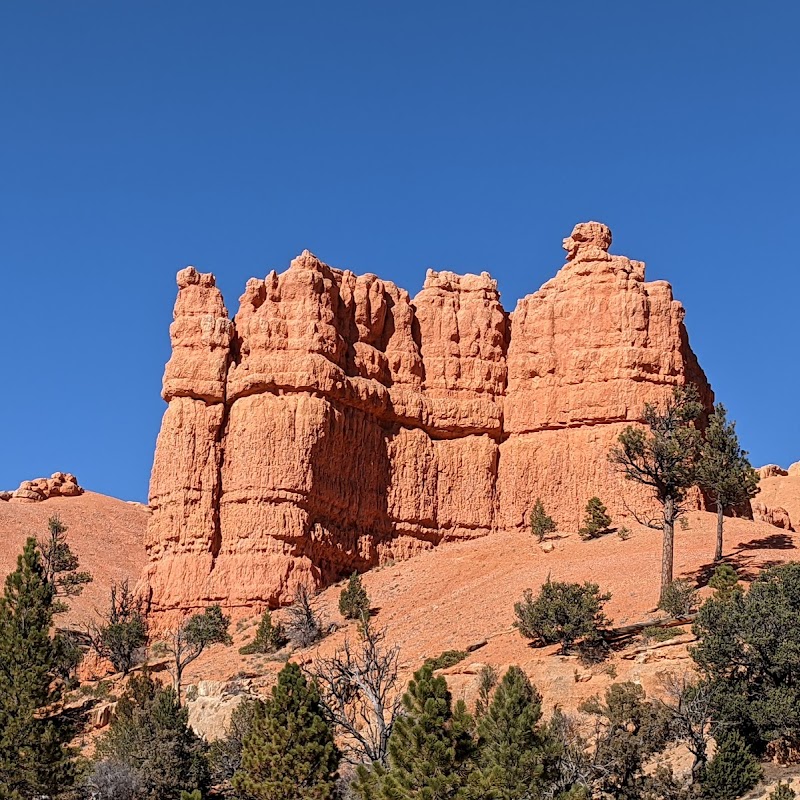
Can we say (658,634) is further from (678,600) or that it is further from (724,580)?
(724,580)

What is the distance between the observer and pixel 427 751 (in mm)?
27484

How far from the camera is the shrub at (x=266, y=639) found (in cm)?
5191

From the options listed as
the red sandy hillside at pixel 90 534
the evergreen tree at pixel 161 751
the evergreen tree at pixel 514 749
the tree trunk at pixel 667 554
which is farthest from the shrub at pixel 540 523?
the evergreen tree at pixel 514 749

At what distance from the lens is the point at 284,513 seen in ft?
198

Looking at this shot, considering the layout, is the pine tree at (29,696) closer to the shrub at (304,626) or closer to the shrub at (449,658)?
the shrub at (304,626)

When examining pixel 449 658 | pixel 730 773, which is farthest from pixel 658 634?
pixel 730 773

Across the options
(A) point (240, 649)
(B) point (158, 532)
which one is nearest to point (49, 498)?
(B) point (158, 532)

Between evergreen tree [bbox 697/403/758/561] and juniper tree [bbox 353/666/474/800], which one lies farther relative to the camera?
evergreen tree [bbox 697/403/758/561]

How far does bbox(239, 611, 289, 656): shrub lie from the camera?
170 feet

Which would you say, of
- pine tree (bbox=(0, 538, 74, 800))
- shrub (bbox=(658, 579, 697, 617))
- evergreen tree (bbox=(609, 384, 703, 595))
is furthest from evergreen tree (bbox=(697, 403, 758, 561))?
pine tree (bbox=(0, 538, 74, 800))

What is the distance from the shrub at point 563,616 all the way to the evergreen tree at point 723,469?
7.52 metres

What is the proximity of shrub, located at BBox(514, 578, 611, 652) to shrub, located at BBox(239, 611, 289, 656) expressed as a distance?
12.7m

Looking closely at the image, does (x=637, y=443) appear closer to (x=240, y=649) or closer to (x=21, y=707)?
(x=240, y=649)

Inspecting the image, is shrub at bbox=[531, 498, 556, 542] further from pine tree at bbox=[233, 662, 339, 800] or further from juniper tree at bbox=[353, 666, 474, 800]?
juniper tree at bbox=[353, 666, 474, 800]
